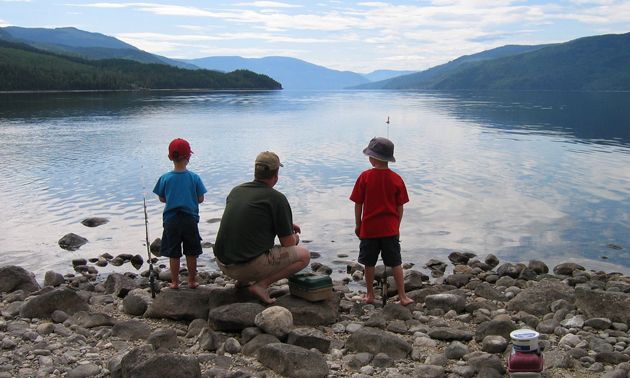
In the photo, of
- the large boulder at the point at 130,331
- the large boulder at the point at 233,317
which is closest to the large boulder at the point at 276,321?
the large boulder at the point at 233,317

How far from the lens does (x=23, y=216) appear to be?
12570 mm

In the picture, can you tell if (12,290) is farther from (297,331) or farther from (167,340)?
(297,331)

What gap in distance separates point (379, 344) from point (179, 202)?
311cm

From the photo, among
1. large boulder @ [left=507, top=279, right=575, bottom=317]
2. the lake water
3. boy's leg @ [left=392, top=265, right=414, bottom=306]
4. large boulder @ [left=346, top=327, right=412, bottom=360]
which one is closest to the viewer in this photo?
large boulder @ [left=346, top=327, right=412, bottom=360]

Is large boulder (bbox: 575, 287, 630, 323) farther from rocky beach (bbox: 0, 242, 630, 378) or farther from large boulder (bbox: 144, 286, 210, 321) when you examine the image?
large boulder (bbox: 144, 286, 210, 321)

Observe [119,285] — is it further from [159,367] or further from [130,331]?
[159,367]

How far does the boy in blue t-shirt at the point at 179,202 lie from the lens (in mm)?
6539

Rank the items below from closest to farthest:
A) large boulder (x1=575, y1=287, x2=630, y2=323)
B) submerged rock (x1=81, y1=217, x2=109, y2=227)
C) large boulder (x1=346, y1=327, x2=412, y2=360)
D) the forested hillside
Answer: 1. large boulder (x1=346, y1=327, x2=412, y2=360)
2. large boulder (x1=575, y1=287, x2=630, y2=323)
3. submerged rock (x1=81, y1=217, x2=109, y2=227)
4. the forested hillside

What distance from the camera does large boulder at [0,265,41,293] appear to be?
733cm

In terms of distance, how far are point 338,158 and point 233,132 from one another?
13991 mm

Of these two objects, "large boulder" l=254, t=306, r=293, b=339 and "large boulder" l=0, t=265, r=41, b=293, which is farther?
"large boulder" l=0, t=265, r=41, b=293

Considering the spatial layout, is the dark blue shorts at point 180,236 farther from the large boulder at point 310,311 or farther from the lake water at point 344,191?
the lake water at point 344,191

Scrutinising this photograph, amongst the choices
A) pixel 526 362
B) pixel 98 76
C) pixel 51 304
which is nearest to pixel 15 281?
pixel 51 304

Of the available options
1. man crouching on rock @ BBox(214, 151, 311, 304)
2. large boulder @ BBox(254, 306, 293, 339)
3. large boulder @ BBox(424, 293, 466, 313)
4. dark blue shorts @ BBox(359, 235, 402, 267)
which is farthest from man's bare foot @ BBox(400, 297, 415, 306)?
large boulder @ BBox(254, 306, 293, 339)
